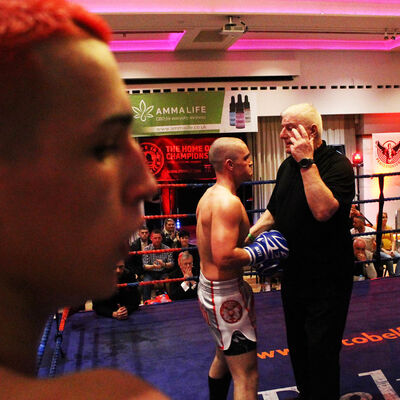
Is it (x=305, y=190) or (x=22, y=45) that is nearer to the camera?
(x=22, y=45)

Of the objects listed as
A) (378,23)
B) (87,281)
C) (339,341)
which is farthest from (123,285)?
(378,23)

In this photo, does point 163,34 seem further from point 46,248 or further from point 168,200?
point 46,248

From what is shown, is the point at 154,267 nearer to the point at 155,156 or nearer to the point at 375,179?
the point at 155,156

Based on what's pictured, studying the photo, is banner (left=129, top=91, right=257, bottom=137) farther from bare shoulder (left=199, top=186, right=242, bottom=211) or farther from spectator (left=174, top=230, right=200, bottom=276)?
bare shoulder (left=199, top=186, right=242, bottom=211)

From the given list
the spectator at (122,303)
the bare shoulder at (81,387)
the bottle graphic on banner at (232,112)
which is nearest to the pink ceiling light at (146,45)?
the bottle graphic on banner at (232,112)

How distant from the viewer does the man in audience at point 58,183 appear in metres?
0.26

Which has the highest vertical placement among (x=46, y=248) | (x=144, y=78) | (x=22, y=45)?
(x=144, y=78)

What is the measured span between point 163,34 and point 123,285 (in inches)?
183

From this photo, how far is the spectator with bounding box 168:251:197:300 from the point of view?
3887 mm

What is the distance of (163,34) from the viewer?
675 cm

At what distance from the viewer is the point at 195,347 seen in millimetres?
2830

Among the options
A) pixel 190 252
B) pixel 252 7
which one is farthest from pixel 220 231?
pixel 252 7

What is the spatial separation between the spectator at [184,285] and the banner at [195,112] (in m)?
3.26

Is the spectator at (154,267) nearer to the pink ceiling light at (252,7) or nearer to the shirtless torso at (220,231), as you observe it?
the shirtless torso at (220,231)
